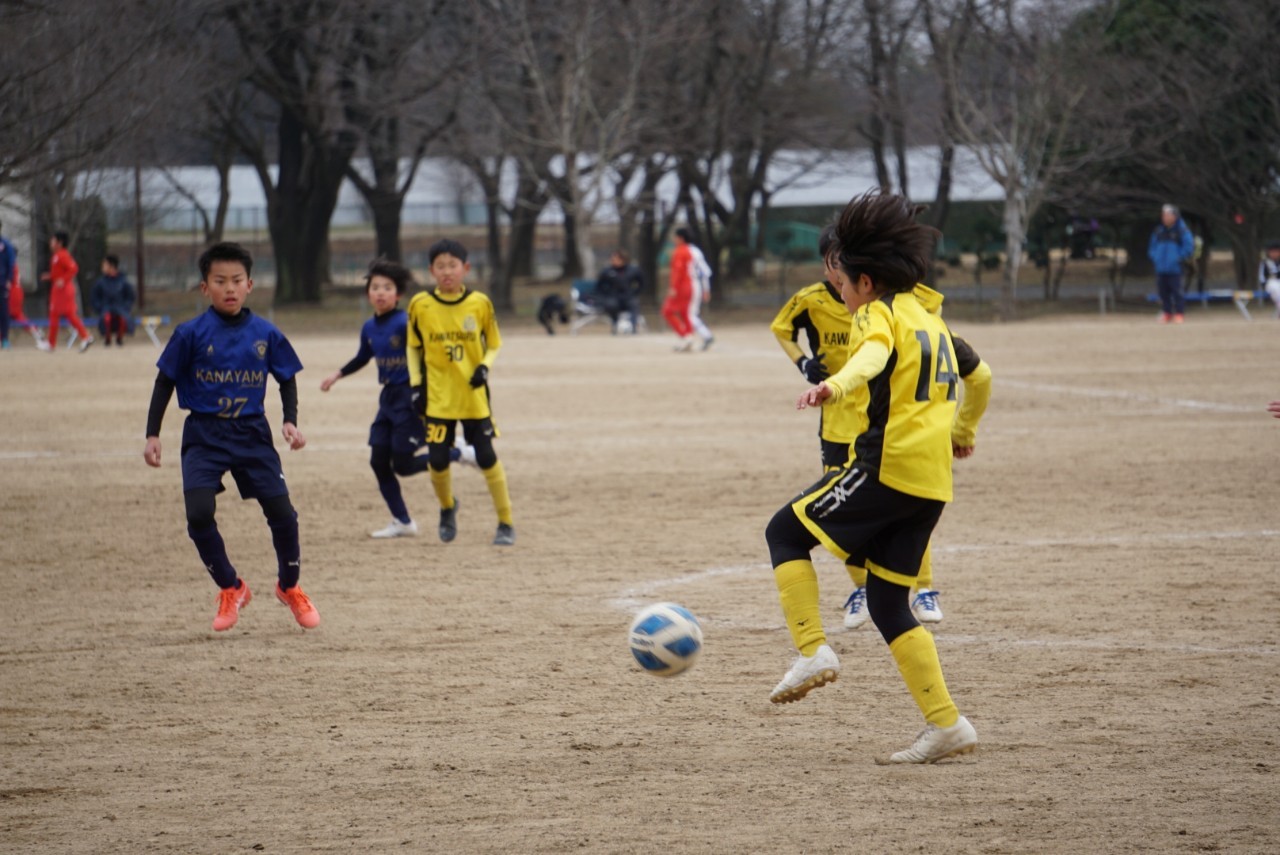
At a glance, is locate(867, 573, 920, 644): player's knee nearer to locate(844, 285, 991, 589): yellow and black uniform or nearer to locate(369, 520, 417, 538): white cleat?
locate(844, 285, 991, 589): yellow and black uniform

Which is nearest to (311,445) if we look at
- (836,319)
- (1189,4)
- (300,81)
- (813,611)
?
(836,319)

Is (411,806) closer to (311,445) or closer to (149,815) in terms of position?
(149,815)

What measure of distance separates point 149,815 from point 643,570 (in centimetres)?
415

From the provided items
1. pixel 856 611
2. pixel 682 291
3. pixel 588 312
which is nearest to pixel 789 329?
pixel 856 611

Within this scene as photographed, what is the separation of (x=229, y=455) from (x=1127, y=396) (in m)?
12.2

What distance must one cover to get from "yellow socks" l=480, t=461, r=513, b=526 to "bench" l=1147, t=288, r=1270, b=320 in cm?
2322

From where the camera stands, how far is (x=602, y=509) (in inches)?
423

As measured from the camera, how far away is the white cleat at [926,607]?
705 cm

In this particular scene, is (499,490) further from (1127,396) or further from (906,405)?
(1127,396)

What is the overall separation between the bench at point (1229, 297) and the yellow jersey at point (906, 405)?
86.6 feet

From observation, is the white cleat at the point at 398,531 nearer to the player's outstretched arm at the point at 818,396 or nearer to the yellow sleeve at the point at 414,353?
the yellow sleeve at the point at 414,353

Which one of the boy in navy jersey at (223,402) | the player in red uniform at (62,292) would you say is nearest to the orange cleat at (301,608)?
the boy in navy jersey at (223,402)

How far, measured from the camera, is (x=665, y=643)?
17.6ft

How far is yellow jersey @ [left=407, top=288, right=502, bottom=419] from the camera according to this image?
942cm
